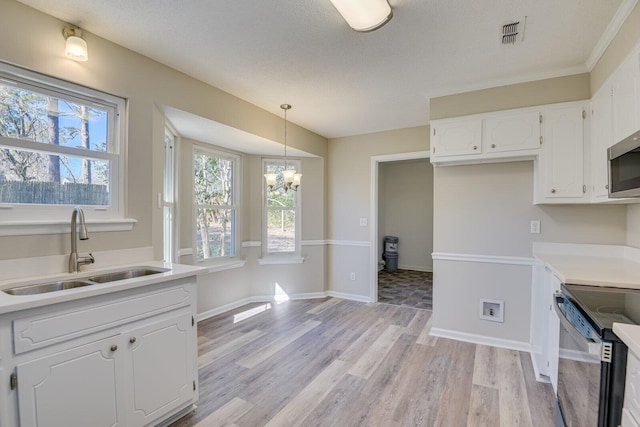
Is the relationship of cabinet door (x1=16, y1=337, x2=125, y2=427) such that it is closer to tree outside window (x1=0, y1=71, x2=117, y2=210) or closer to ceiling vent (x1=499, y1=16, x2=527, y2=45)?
tree outside window (x1=0, y1=71, x2=117, y2=210)

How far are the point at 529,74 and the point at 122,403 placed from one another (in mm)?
3797

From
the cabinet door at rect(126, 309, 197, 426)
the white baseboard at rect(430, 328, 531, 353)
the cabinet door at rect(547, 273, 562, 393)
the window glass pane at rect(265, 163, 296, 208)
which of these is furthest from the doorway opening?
the cabinet door at rect(126, 309, 197, 426)

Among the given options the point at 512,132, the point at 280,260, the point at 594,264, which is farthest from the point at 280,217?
the point at 594,264

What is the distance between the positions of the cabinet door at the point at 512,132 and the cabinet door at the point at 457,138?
0.07 meters

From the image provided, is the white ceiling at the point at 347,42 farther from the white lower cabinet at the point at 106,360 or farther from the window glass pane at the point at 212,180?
the white lower cabinet at the point at 106,360

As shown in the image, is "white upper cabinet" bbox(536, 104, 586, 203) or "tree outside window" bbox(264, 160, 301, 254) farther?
"tree outside window" bbox(264, 160, 301, 254)

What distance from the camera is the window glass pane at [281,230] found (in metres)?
4.70

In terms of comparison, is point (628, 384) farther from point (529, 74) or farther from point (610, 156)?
point (529, 74)

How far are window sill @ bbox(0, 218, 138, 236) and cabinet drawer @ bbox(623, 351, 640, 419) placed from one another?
108 inches

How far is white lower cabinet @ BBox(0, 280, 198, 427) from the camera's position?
4.34 ft

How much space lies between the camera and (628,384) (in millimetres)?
1043

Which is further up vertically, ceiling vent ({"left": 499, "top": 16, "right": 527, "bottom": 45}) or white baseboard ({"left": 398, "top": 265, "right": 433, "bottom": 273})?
ceiling vent ({"left": 499, "top": 16, "right": 527, "bottom": 45})

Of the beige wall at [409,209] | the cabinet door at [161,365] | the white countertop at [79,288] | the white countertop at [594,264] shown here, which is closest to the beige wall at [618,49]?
the white countertop at [594,264]

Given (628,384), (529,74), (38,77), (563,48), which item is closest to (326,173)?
(529,74)
